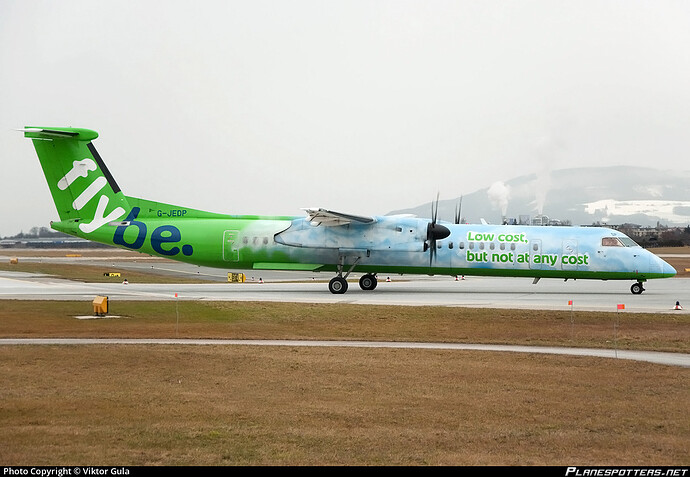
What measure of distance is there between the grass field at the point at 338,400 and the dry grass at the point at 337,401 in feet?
0.16

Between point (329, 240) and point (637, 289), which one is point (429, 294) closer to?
point (329, 240)

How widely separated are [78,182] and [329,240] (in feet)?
44.5

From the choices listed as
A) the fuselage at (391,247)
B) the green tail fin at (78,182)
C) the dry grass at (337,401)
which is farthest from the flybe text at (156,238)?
the dry grass at (337,401)

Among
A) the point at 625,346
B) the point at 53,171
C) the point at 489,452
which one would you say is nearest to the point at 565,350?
the point at 625,346

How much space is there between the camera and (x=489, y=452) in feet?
40.5

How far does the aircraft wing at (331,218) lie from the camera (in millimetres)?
38381

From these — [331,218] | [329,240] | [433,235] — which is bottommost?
[329,240]

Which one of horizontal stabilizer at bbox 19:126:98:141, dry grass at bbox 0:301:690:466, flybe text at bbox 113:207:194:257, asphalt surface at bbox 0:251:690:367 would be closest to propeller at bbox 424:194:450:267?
asphalt surface at bbox 0:251:690:367

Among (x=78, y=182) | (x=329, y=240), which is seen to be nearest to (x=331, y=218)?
(x=329, y=240)

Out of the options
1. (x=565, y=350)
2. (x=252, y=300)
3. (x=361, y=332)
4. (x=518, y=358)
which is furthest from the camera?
(x=252, y=300)

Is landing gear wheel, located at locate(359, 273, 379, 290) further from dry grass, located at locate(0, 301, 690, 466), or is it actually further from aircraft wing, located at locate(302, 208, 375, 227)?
dry grass, located at locate(0, 301, 690, 466)

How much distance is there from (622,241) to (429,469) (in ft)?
103

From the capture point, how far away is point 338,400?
16.4 metres

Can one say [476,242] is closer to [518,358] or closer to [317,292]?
[317,292]
